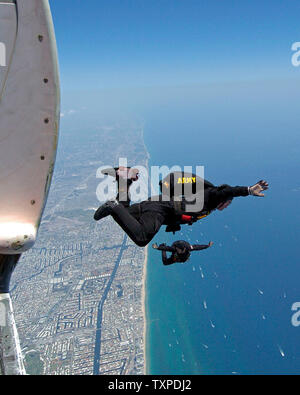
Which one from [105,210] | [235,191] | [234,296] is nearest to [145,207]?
[105,210]

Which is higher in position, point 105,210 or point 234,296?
point 234,296

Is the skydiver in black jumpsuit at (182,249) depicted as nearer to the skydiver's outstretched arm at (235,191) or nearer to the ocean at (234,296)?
the skydiver's outstretched arm at (235,191)

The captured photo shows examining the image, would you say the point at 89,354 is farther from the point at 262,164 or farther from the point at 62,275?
the point at 262,164

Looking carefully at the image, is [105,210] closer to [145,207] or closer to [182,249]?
[145,207]

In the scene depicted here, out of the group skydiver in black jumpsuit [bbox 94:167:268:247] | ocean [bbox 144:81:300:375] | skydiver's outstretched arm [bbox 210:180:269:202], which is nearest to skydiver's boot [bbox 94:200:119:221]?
skydiver in black jumpsuit [bbox 94:167:268:247]

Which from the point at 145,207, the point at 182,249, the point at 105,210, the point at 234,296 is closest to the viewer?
the point at 105,210

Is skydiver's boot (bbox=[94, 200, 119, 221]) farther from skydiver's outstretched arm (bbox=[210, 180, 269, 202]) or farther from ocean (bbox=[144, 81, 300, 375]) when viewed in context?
ocean (bbox=[144, 81, 300, 375])

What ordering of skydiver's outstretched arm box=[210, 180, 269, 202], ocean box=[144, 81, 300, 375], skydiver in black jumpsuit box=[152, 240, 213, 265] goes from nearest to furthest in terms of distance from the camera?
skydiver's outstretched arm box=[210, 180, 269, 202]
skydiver in black jumpsuit box=[152, 240, 213, 265]
ocean box=[144, 81, 300, 375]

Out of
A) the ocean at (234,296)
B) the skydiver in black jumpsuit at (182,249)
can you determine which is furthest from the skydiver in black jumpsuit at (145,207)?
the ocean at (234,296)
